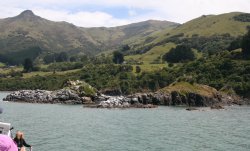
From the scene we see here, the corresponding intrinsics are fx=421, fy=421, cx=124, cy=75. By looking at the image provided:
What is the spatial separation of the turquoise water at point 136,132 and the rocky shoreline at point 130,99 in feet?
104

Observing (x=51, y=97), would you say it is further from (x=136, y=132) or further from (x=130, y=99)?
(x=136, y=132)

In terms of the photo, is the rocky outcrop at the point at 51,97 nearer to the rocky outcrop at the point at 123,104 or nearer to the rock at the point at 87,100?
the rock at the point at 87,100

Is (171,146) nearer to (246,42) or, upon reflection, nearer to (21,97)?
Result: (21,97)

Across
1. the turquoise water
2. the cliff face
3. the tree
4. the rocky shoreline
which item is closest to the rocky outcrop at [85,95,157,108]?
the rocky shoreline

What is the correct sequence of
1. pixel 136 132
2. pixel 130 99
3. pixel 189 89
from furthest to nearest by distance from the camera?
pixel 189 89, pixel 130 99, pixel 136 132

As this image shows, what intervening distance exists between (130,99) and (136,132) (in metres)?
64.9

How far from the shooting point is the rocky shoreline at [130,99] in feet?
466

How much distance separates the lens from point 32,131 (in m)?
76.6

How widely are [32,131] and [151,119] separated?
33534 millimetres

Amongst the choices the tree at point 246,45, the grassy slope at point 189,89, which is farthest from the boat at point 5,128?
the tree at point 246,45

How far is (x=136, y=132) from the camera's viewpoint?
78375 mm

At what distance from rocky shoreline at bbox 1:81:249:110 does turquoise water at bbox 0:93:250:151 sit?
31.7 meters

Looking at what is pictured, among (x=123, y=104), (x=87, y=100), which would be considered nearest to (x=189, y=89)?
(x=123, y=104)

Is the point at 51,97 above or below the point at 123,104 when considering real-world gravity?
above
